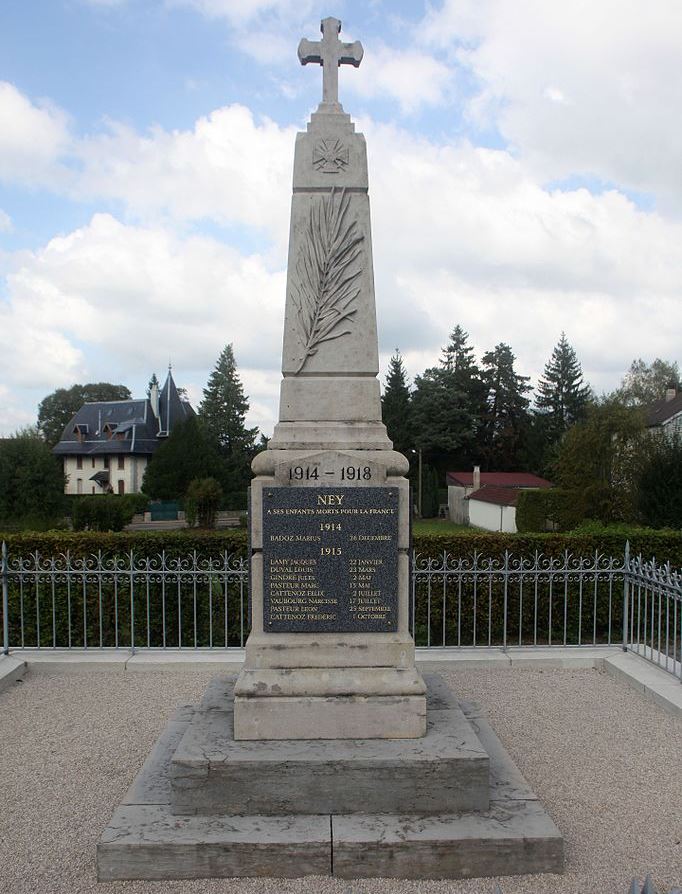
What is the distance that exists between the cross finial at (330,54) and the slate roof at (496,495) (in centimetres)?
3070

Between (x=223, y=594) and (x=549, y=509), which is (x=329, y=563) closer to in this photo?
(x=223, y=594)

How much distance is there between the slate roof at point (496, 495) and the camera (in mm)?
35969

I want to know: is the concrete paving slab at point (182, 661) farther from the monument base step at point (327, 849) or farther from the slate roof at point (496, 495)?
the slate roof at point (496, 495)

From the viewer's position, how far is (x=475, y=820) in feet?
13.1

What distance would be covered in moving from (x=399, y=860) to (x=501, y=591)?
6.78 metres

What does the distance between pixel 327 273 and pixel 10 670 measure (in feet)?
17.9

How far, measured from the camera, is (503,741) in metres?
5.75

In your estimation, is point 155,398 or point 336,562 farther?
point 155,398

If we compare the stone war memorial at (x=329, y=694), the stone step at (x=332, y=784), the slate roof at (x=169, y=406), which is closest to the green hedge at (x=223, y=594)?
the stone war memorial at (x=329, y=694)

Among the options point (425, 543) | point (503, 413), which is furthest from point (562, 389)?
point (425, 543)

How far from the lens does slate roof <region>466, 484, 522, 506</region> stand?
36.0 m

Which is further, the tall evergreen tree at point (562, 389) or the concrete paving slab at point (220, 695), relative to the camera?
the tall evergreen tree at point (562, 389)

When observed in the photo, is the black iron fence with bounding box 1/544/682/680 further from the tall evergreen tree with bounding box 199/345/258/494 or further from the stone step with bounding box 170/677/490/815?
the tall evergreen tree with bounding box 199/345/258/494

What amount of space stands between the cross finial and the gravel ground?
4.90 metres
